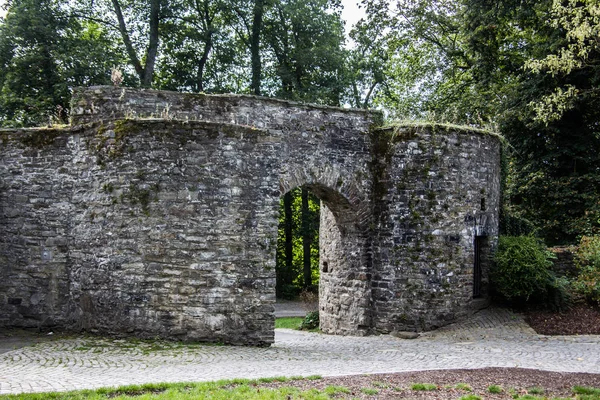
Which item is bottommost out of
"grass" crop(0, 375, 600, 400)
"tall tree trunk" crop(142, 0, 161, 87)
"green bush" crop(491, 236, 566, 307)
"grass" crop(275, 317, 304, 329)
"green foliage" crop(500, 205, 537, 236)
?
"grass" crop(275, 317, 304, 329)

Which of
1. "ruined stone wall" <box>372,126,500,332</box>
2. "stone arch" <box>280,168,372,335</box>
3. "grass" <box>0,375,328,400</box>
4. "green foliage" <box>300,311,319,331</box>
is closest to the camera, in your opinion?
"grass" <box>0,375,328,400</box>

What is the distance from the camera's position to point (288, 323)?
54.9 ft

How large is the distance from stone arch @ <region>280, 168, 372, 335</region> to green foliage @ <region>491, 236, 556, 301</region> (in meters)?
3.04

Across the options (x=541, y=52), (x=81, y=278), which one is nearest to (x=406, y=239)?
(x=81, y=278)

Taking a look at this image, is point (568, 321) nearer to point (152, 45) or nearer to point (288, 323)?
point (288, 323)

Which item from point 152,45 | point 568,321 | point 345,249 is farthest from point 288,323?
point 152,45

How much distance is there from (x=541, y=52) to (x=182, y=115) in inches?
473

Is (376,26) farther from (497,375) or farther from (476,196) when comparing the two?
(497,375)

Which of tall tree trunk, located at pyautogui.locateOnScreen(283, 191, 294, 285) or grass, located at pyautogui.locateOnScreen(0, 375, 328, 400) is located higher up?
tall tree trunk, located at pyautogui.locateOnScreen(283, 191, 294, 285)

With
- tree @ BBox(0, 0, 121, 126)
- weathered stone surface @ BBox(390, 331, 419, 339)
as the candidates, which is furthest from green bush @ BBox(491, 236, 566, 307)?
tree @ BBox(0, 0, 121, 126)

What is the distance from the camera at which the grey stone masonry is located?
30.2 ft

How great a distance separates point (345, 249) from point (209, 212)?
418cm

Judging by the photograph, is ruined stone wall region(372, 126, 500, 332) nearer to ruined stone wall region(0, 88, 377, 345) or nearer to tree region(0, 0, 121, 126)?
ruined stone wall region(0, 88, 377, 345)

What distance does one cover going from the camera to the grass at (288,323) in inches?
624
